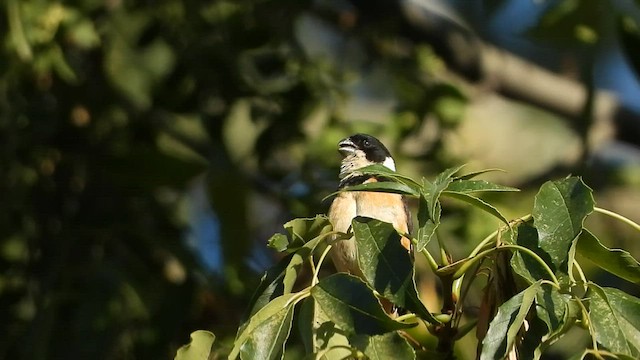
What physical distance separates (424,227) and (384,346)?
0.20 metres

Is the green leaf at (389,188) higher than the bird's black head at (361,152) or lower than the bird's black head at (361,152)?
higher

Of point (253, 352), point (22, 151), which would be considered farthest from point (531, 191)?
point (253, 352)

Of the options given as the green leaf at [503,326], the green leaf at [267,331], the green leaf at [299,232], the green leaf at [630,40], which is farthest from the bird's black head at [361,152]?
the green leaf at [503,326]

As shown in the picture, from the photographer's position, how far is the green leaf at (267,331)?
1887mm

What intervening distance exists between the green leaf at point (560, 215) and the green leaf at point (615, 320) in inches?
3.1

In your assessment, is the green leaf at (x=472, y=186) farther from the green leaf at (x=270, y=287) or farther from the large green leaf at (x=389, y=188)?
the green leaf at (x=270, y=287)

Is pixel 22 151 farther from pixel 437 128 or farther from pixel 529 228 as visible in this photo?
pixel 529 228

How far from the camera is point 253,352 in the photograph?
1893 mm

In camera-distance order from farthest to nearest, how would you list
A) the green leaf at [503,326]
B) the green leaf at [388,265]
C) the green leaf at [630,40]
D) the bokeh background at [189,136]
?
the bokeh background at [189,136]
the green leaf at [630,40]
the green leaf at [388,265]
the green leaf at [503,326]

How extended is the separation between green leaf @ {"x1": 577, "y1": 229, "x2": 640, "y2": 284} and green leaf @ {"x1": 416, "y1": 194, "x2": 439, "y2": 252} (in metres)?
0.27

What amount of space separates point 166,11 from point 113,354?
A: 1.55 m

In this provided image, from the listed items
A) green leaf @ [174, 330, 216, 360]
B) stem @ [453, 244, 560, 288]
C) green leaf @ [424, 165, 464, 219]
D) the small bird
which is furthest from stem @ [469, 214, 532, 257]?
the small bird

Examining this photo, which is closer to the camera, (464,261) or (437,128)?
(464,261)

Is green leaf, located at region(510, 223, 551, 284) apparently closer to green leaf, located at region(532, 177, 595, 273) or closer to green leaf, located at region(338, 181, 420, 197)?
green leaf, located at region(532, 177, 595, 273)
